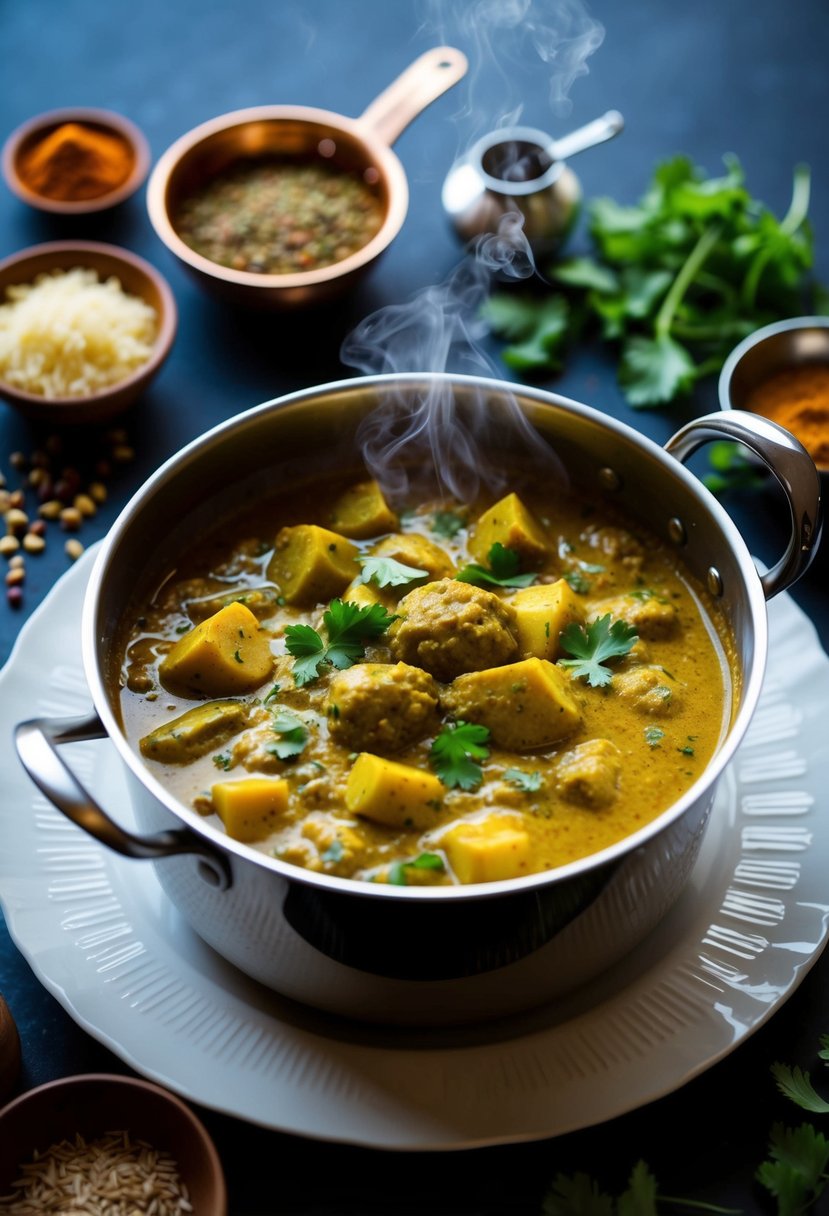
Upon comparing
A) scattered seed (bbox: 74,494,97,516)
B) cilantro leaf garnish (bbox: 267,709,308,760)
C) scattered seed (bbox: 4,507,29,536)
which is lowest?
scattered seed (bbox: 4,507,29,536)

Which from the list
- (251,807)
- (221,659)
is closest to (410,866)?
(251,807)

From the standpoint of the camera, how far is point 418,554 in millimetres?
3492

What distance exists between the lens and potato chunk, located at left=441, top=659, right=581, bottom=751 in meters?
3.04

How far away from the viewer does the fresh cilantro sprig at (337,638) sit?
3191 mm

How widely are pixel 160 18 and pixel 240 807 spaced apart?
4433 mm

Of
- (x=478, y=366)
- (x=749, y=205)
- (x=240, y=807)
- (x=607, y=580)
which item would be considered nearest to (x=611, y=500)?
(x=607, y=580)

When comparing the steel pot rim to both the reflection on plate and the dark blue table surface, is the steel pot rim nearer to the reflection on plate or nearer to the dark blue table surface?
the reflection on plate

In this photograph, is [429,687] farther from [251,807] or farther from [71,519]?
[71,519]

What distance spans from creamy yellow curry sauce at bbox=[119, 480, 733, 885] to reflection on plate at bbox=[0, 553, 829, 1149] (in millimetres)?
345

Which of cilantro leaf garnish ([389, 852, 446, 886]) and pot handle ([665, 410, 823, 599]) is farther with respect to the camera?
pot handle ([665, 410, 823, 599])

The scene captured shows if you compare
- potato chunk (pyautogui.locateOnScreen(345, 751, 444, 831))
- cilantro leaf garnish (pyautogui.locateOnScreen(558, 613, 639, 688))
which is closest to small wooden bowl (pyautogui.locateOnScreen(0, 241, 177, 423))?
cilantro leaf garnish (pyautogui.locateOnScreen(558, 613, 639, 688))

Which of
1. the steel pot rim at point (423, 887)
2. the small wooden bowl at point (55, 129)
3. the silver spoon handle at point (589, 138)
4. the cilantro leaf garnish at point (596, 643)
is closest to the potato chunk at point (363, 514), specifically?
the steel pot rim at point (423, 887)

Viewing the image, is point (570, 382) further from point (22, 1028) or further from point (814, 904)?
point (22, 1028)

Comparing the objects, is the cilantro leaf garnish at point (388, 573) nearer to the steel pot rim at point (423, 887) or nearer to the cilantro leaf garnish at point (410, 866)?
the steel pot rim at point (423, 887)
